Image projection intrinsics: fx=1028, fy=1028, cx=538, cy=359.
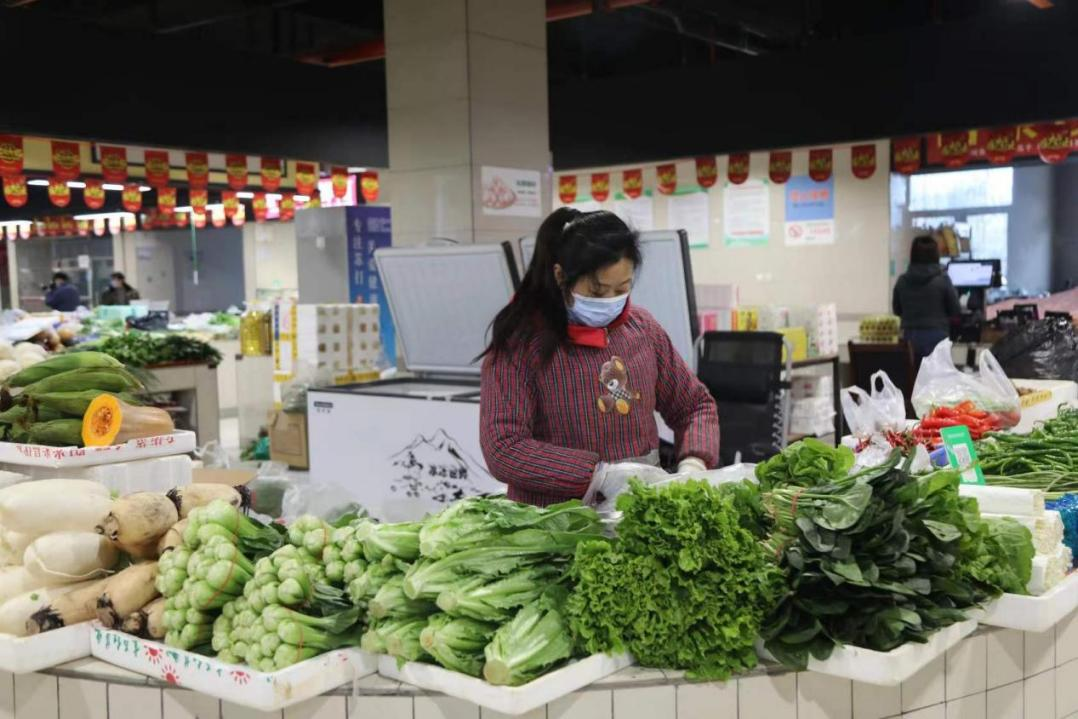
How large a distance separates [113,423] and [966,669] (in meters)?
2.09

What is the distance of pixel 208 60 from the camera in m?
7.86

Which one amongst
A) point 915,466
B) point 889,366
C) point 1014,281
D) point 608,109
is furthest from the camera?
point 1014,281

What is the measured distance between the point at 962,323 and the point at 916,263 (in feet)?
4.68

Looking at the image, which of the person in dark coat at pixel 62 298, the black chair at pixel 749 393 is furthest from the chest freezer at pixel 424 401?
the person in dark coat at pixel 62 298

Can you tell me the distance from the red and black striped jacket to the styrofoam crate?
1082 mm

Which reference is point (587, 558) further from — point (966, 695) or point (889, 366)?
point (889, 366)

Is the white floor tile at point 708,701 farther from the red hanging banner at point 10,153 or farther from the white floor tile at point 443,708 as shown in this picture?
the red hanging banner at point 10,153

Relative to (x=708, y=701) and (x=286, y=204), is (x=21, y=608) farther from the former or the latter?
(x=286, y=204)

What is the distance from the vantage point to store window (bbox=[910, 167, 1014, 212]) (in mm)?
11258

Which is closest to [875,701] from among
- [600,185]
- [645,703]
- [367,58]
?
[645,703]

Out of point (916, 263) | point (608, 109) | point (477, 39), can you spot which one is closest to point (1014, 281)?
point (916, 263)

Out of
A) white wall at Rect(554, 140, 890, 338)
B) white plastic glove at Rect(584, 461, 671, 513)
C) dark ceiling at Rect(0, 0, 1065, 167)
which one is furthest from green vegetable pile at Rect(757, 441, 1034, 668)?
white wall at Rect(554, 140, 890, 338)

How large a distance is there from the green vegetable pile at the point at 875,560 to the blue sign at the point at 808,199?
33.2ft

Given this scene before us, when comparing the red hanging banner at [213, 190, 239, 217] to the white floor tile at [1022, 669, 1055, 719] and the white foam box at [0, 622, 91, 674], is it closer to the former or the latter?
the white foam box at [0, 622, 91, 674]
